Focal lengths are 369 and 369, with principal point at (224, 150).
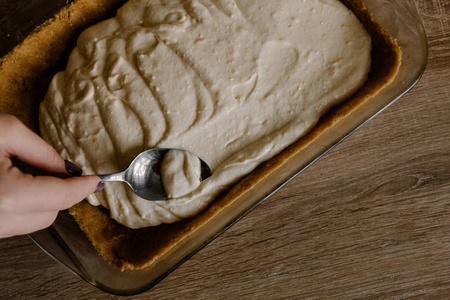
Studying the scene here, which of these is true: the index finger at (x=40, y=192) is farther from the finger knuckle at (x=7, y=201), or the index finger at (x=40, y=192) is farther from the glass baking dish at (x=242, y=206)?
the glass baking dish at (x=242, y=206)

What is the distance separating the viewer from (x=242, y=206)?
1.30 meters

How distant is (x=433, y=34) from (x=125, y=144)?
1.39 meters

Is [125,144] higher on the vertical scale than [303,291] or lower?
higher

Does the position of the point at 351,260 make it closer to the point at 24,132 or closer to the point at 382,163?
the point at 382,163

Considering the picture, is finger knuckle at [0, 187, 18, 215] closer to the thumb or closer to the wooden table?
the thumb

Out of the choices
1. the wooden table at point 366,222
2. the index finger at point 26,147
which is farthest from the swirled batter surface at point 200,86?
the wooden table at point 366,222

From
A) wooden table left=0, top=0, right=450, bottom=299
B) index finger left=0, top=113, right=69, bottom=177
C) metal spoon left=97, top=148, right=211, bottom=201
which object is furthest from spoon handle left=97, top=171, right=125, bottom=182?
wooden table left=0, top=0, right=450, bottom=299

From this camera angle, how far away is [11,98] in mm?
1405

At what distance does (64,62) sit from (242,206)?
0.92 metres

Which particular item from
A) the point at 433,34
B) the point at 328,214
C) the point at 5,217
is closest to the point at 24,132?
the point at 5,217

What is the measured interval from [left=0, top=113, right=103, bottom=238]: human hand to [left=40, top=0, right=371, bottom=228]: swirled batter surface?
0.65ft

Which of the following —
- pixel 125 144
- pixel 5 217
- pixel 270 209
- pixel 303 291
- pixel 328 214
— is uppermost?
pixel 5 217

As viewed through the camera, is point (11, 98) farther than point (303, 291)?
No

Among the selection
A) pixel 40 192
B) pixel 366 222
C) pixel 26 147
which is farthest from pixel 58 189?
pixel 366 222
